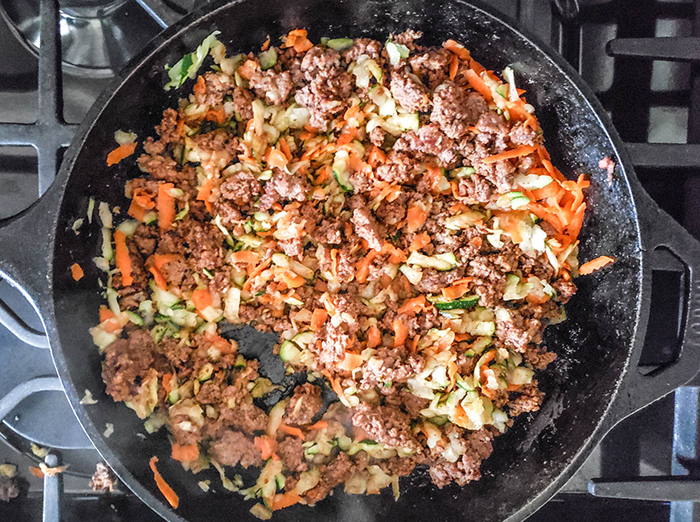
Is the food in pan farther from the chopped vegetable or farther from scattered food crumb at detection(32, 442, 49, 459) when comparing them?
scattered food crumb at detection(32, 442, 49, 459)

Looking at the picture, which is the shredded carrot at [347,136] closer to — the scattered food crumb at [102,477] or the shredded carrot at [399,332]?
A: the shredded carrot at [399,332]

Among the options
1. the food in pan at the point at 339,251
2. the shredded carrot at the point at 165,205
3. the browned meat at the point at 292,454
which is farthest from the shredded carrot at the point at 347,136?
the browned meat at the point at 292,454

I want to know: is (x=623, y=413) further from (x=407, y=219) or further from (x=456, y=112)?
(x=456, y=112)

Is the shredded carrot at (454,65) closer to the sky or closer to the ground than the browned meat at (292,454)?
closer to the sky

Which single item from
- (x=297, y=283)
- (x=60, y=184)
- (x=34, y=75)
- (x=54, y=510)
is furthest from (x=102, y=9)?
(x=54, y=510)

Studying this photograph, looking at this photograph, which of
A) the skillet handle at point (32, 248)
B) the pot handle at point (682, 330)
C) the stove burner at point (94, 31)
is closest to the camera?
the skillet handle at point (32, 248)

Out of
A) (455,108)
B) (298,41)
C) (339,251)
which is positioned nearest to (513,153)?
(455,108)
